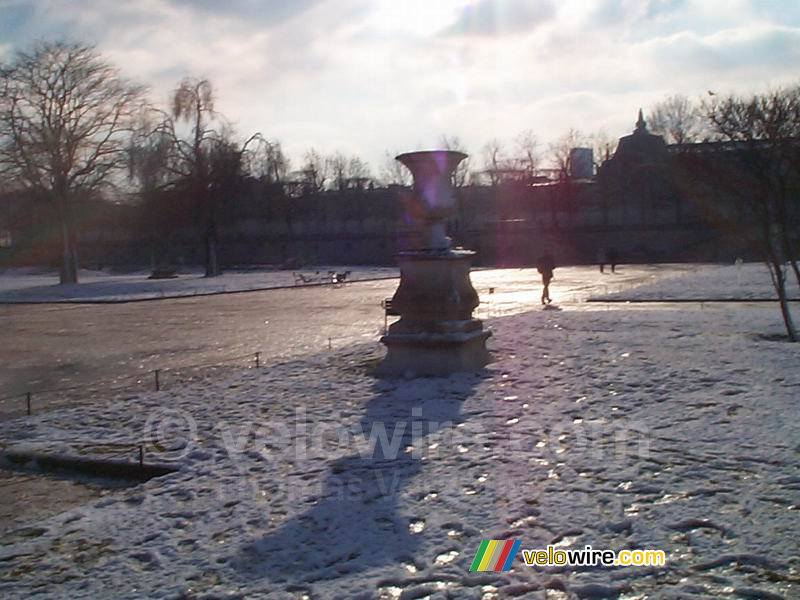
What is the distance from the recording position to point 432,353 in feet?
36.4

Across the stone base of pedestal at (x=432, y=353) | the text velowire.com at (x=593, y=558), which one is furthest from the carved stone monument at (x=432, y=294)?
the text velowire.com at (x=593, y=558)

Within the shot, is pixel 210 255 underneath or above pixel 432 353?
above

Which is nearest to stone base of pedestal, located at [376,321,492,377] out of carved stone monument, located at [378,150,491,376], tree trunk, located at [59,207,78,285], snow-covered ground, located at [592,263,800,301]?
carved stone monument, located at [378,150,491,376]

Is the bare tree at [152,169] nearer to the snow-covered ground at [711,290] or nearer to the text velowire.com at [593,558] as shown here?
the snow-covered ground at [711,290]

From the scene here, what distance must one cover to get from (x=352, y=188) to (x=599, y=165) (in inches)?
1142

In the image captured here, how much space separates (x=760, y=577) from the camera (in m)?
4.59

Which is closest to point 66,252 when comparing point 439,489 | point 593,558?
point 439,489

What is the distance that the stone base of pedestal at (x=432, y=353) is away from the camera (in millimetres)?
10992

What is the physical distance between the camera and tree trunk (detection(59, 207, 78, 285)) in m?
49.5

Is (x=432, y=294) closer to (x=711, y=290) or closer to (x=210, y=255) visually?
(x=711, y=290)

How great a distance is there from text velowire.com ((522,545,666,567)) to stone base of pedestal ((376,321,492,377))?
5.93 meters

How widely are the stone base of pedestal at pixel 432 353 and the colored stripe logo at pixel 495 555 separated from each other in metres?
5.76

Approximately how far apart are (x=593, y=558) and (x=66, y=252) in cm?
5027

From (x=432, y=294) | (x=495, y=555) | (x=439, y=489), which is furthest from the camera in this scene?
(x=432, y=294)
